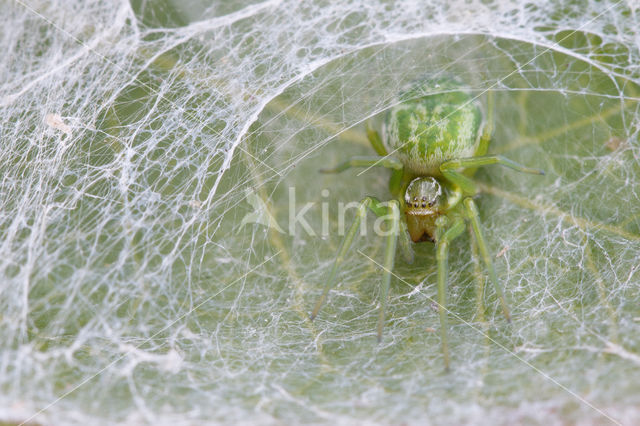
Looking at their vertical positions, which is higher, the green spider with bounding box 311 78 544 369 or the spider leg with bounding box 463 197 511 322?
the green spider with bounding box 311 78 544 369

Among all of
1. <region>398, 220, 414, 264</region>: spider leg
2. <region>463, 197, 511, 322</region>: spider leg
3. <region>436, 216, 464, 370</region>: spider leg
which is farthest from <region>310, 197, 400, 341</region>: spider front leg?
<region>463, 197, 511, 322</region>: spider leg

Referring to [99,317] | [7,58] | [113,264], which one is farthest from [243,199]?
[7,58]

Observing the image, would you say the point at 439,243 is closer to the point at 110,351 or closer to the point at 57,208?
the point at 110,351

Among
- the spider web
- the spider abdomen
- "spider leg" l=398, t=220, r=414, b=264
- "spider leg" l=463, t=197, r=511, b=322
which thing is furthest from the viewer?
the spider abdomen

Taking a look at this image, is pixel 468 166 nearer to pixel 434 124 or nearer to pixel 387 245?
pixel 434 124

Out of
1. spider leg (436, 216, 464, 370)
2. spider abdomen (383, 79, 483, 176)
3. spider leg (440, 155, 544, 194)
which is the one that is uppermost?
spider abdomen (383, 79, 483, 176)

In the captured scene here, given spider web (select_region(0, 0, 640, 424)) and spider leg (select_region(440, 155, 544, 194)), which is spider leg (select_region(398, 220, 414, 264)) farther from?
spider leg (select_region(440, 155, 544, 194))

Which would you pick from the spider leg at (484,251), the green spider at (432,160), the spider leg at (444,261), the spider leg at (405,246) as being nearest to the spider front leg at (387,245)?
the green spider at (432,160)
